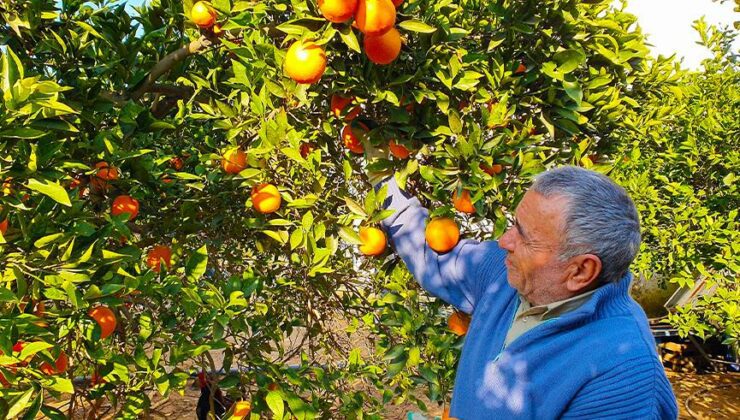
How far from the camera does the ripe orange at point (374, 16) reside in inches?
48.1

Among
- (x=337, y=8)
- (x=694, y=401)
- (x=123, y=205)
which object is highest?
(x=337, y=8)

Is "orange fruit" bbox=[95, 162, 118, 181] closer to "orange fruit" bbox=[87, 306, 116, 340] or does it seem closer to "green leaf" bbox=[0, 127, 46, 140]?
"orange fruit" bbox=[87, 306, 116, 340]

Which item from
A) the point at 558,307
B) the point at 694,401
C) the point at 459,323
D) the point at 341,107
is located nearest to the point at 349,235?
the point at 341,107

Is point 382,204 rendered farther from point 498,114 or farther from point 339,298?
point 339,298

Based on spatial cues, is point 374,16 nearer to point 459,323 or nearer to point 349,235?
point 349,235

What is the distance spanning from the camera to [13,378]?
114 cm

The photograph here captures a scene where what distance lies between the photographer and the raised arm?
1.70m

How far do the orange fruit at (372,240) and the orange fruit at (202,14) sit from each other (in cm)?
78

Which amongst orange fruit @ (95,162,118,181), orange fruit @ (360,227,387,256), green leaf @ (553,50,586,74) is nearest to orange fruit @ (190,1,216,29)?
orange fruit @ (95,162,118,181)

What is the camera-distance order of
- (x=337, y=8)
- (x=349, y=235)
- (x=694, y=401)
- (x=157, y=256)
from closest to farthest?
1. (x=337, y=8)
2. (x=349, y=235)
3. (x=157, y=256)
4. (x=694, y=401)

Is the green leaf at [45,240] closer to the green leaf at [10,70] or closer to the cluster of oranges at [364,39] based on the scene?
the green leaf at [10,70]

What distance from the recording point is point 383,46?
1.36 m

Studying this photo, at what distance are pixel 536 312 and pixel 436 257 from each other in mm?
410

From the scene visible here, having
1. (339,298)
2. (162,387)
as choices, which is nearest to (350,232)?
(162,387)
